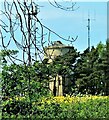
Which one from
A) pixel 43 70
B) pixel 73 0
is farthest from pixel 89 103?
pixel 73 0

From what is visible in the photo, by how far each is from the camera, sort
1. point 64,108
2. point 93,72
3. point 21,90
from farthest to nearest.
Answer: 1. point 93,72
2. point 64,108
3. point 21,90

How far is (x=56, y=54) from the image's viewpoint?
1637mm

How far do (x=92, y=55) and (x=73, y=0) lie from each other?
2.70m

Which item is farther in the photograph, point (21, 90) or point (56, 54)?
point (21, 90)

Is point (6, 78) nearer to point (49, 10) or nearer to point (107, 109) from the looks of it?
point (49, 10)

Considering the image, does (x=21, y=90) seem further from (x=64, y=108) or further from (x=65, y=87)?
(x=65, y=87)

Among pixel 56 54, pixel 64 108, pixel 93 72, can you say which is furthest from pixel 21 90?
pixel 93 72

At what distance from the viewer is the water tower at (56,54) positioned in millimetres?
1378

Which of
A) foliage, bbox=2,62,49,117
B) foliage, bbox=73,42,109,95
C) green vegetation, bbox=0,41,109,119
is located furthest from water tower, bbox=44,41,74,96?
foliage, bbox=73,42,109,95

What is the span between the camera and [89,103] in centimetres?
392

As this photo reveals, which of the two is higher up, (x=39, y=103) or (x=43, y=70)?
(x=43, y=70)

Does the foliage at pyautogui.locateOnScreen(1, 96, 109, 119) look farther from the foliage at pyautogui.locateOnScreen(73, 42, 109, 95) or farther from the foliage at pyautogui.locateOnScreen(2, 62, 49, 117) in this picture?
the foliage at pyautogui.locateOnScreen(73, 42, 109, 95)

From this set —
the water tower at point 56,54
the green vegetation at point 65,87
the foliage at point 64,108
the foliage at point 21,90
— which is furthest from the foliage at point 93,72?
the foliage at point 21,90

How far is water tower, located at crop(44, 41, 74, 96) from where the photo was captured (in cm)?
138
